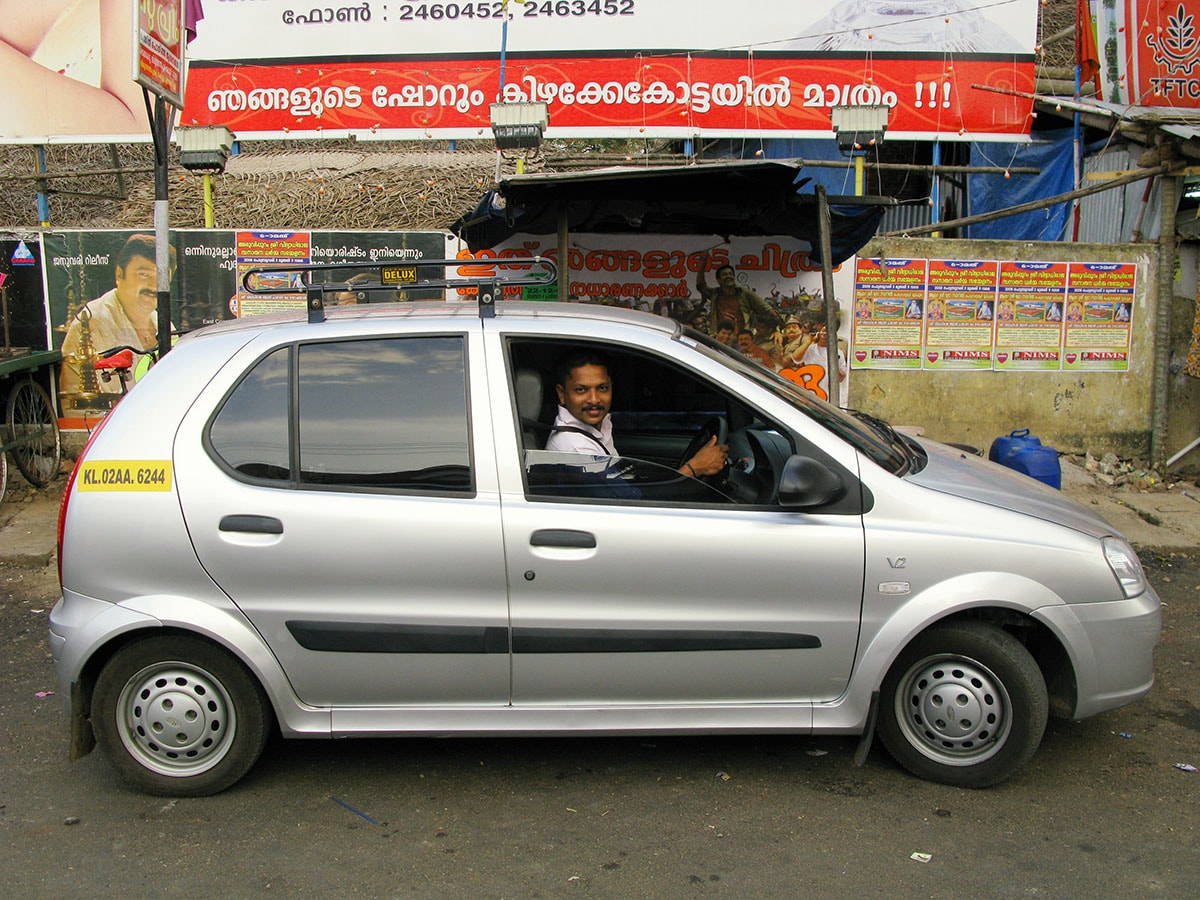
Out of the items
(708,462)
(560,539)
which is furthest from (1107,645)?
(560,539)

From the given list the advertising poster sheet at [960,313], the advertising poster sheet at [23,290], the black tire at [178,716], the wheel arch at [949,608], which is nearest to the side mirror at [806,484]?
the wheel arch at [949,608]

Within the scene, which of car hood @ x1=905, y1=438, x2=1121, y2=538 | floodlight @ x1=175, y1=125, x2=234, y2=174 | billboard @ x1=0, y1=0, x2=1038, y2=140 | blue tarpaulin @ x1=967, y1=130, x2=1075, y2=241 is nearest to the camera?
car hood @ x1=905, y1=438, x2=1121, y2=538

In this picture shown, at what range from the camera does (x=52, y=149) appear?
516 inches

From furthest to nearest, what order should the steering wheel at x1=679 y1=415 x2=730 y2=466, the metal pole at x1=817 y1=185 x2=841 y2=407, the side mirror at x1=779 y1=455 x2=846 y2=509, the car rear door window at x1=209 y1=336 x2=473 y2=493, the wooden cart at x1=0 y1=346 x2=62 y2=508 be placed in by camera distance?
the wooden cart at x1=0 y1=346 x2=62 y2=508
the metal pole at x1=817 y1=185 x2=841 y2=407
the steering wheel at x1=679 y1=415 x2=730 y2=466
the car rear door window at x1=209 y1=336 x2=473 y2=493
the side mirror at x1=779 y1=455 x2=846 y2=509

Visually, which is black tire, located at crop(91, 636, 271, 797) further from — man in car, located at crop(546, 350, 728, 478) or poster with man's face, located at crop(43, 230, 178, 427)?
poster with man's face, located at crop(43, 230, 178, 427)

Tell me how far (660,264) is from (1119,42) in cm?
437

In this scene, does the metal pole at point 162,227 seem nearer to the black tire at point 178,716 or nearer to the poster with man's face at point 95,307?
the poster with man's face at point 95,307

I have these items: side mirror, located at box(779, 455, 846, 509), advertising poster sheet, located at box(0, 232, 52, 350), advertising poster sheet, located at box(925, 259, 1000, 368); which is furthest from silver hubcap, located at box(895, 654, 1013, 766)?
advertising poster sheet, located at box(0, 232, 52, 350)

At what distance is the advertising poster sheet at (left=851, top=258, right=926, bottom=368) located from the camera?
8.58 m

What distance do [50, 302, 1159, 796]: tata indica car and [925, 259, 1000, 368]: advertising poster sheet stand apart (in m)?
5.17

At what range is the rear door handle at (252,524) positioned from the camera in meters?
3.50

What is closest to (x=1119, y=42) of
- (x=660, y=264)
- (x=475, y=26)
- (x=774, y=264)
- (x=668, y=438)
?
(x=774, y=264)

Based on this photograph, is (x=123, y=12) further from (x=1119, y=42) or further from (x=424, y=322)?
(x=1119, y=42)

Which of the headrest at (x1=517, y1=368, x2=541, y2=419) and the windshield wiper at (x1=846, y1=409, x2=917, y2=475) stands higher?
the headrest at (x1=517, y1=368, x2=541, y2=419)
